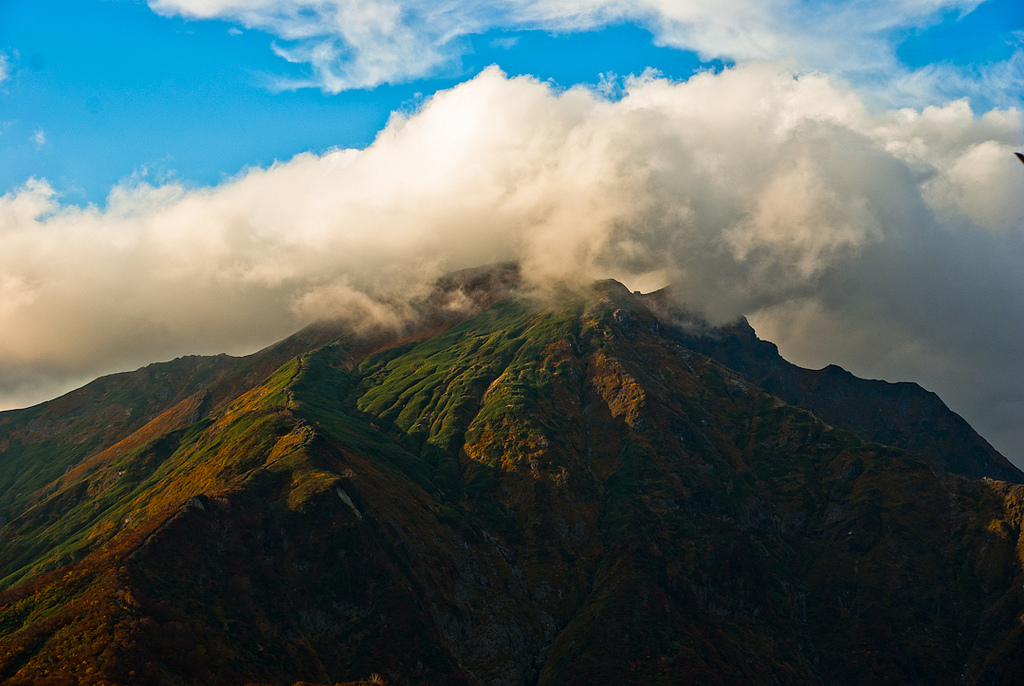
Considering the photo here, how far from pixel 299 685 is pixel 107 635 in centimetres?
6428

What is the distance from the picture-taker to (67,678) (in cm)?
17612

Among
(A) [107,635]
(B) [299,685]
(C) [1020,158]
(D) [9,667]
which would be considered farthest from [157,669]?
(C) [1020,158]

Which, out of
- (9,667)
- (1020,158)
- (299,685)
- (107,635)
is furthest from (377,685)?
(1020,158)

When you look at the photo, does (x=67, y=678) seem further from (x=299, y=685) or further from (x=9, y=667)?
(x=299, y=685)

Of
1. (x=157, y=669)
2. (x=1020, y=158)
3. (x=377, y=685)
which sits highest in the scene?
(x=1020, y=158)

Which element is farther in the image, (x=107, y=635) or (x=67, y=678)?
(x=107, y=635)

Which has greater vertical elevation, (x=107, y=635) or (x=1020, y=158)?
(x=1020, y=158)

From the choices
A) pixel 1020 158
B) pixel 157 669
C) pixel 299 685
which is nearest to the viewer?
pixel 1020 158

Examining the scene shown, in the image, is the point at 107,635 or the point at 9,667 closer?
the point at 9,667

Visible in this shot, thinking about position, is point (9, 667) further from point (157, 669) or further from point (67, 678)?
point (157, 669)

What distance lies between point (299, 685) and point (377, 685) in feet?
110

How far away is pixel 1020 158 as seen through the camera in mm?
45156

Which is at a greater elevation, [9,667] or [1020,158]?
[1020,158]

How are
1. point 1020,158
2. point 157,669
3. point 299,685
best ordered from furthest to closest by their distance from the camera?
point 157,669 → point 299,685 → point 1020,158
